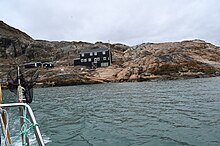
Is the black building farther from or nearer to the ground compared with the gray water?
farther from the ground

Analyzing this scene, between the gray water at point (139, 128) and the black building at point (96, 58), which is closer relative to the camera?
the gray water at point (139, 128)

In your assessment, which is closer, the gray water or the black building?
the gray water

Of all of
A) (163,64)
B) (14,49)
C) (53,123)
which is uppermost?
(14,49)

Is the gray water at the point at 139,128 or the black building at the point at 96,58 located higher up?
the black building at the point at 96,58

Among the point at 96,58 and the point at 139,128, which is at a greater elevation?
the point at 96,58

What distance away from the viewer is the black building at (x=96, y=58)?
4082 inches

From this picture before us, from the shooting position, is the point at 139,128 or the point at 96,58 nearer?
the point at 139,128

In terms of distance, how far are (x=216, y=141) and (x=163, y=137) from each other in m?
3.05

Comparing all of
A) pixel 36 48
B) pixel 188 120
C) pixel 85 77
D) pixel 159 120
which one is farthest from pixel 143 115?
pixel 36 48

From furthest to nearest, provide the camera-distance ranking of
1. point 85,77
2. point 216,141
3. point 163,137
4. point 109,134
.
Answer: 1. point 85,77
2. point 109,134
3. point 163,137
4. point 216,141

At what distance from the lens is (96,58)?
105250 mm

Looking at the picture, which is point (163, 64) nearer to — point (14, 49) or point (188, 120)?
point (188, 120)

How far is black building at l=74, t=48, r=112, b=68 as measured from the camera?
104m

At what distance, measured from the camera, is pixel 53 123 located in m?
21.1
